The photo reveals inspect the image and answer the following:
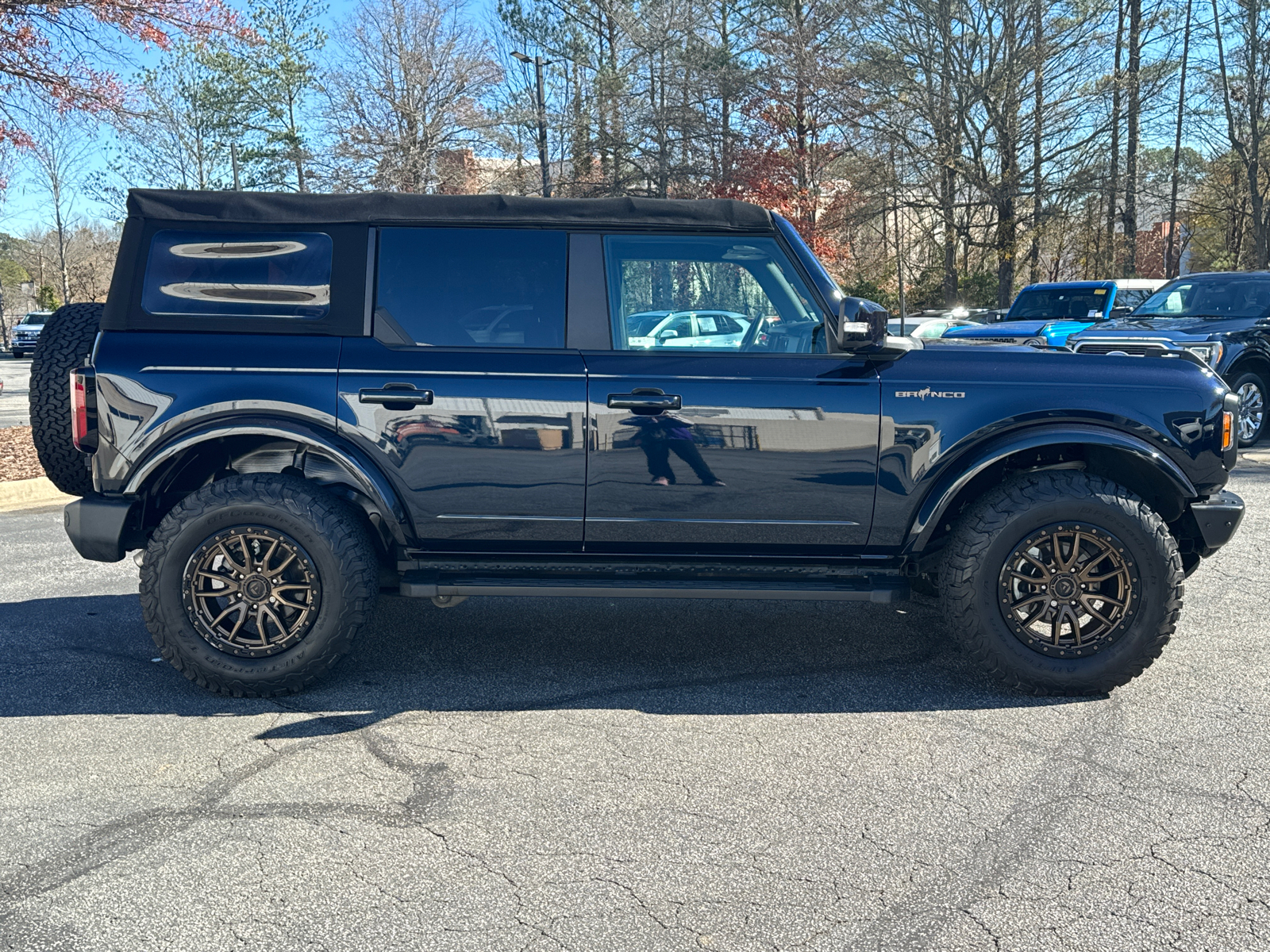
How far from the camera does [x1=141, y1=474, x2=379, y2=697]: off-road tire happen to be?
4.26 m

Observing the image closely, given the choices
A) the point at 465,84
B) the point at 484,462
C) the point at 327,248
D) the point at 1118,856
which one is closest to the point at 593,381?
the point at 484,462

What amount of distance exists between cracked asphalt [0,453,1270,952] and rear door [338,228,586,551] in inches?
31.0

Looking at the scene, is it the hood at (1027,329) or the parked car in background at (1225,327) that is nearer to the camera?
the parked car in background at (1225,327)

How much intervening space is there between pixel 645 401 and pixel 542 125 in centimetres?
2481

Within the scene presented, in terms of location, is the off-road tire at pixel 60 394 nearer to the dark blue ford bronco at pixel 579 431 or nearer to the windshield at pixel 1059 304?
the dark blue ford bronco at pixel 579 431

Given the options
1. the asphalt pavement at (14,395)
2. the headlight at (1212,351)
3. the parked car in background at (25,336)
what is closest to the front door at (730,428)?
the asphalt pavement at (14,395)

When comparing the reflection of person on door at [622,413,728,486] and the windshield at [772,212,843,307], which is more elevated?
the windshield at [772,212,843,307]

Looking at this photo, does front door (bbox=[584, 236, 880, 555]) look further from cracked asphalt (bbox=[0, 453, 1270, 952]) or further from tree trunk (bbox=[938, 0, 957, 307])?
tree trunk (bbox=[938, 0, 957, 307])

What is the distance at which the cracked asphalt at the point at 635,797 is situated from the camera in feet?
8.94

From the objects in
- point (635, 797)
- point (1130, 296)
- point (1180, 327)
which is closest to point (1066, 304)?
point (1130, 296)

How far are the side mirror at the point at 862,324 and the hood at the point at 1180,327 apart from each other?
7.84 m

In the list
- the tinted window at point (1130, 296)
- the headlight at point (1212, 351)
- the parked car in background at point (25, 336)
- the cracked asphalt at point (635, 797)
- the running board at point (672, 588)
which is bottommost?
the cracked asphalt at point (635, 797)

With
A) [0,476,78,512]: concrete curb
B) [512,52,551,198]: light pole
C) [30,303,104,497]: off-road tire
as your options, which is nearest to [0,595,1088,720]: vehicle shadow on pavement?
[30,303,104,497]: off-road tire

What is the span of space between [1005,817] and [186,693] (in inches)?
126
